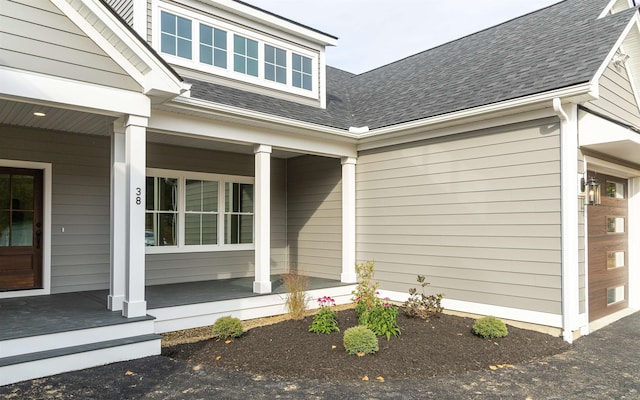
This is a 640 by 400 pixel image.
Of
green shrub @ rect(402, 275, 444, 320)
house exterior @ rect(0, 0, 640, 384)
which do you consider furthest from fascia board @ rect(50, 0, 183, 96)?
green shrub @ rect(402, 275, 444, 320)

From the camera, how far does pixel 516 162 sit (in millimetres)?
5902

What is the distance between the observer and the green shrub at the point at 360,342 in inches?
176

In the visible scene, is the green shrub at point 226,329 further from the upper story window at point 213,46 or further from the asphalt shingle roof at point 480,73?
the upper story window at point 213,46

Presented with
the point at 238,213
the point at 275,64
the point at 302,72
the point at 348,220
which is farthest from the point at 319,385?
the point at 302,72

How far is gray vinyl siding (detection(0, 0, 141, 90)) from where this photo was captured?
4.31 metres

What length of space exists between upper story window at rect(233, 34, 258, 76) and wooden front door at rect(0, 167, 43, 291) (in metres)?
3.62

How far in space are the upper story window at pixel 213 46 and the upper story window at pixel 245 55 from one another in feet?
0.68

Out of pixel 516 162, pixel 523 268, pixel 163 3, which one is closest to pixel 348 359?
pixel 523 268

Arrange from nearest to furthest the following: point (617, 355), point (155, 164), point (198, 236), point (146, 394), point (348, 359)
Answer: point (146, 394) < point (348, 359) < point (617, 355) < point (155, 164) < point (198, 236)

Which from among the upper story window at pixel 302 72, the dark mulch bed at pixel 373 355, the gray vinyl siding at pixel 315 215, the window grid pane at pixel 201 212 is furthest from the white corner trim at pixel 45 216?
the gray vinyl siding at pixel 315 215

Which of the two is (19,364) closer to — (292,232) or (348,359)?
(348,359)

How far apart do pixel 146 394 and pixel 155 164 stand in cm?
499

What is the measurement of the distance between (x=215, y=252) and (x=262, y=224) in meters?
2.17

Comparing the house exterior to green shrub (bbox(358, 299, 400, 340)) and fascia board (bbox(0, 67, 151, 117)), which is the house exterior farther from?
green shrub (bbox(358, 299, 400, 340))
